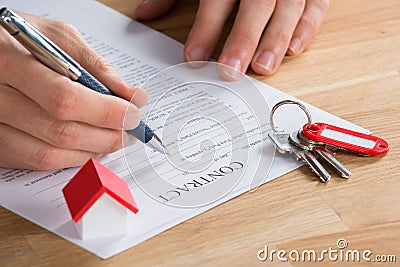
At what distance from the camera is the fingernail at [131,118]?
856 mm

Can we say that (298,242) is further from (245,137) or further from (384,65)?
(384,65)

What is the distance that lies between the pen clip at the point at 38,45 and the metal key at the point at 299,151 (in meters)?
0.27

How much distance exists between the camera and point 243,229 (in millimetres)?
791

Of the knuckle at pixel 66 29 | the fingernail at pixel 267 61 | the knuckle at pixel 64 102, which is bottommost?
the fingernail at pixel 267 61

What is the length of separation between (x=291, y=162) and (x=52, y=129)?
0.30 m

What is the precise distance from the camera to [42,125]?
0.84 metres

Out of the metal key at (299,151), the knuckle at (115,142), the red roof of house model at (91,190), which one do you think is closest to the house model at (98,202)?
the red roof of house model at (91,190)

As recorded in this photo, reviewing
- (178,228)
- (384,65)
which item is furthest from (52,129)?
(384,65)

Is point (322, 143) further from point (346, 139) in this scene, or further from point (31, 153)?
point (31, 153)

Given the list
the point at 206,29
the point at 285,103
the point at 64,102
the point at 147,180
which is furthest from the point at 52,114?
the point at 206,29

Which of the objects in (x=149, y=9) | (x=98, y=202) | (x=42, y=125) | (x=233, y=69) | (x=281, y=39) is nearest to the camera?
(x=98, y=202)

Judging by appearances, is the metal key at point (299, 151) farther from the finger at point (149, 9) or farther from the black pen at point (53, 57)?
the finger at point (149, 9)

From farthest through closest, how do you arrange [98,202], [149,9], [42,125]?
[149,9]
[42,125]
[98,202]

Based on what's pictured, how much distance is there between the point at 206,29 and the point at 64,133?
39 cm
